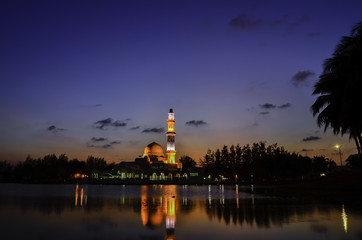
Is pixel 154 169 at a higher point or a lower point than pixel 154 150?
lower

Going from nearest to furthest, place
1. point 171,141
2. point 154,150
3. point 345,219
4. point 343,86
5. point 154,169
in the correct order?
point 345,219, point 343,86, point 154,169, point 154,150, point 171,141

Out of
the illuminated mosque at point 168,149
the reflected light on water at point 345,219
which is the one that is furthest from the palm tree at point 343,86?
the illuminated mosque at point 168,149

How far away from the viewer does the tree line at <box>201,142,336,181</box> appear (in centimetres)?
9722

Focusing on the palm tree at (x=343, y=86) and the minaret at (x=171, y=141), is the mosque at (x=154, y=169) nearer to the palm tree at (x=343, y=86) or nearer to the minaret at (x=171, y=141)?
the minaret at (x=171, y=141)

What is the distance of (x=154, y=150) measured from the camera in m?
116

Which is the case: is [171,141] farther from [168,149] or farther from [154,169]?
[154,169]

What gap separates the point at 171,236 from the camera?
1102 centimetres

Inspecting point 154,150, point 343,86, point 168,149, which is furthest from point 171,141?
point 343,86

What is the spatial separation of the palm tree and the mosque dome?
87693mm

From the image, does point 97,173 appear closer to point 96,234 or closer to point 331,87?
point 331,87

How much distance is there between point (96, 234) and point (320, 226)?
863 centimetres

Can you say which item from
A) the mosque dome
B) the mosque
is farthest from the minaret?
the mosque dome

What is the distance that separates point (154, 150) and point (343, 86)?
9234 centimetres

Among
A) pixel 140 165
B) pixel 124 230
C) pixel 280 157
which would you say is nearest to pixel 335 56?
pixel 124 230
